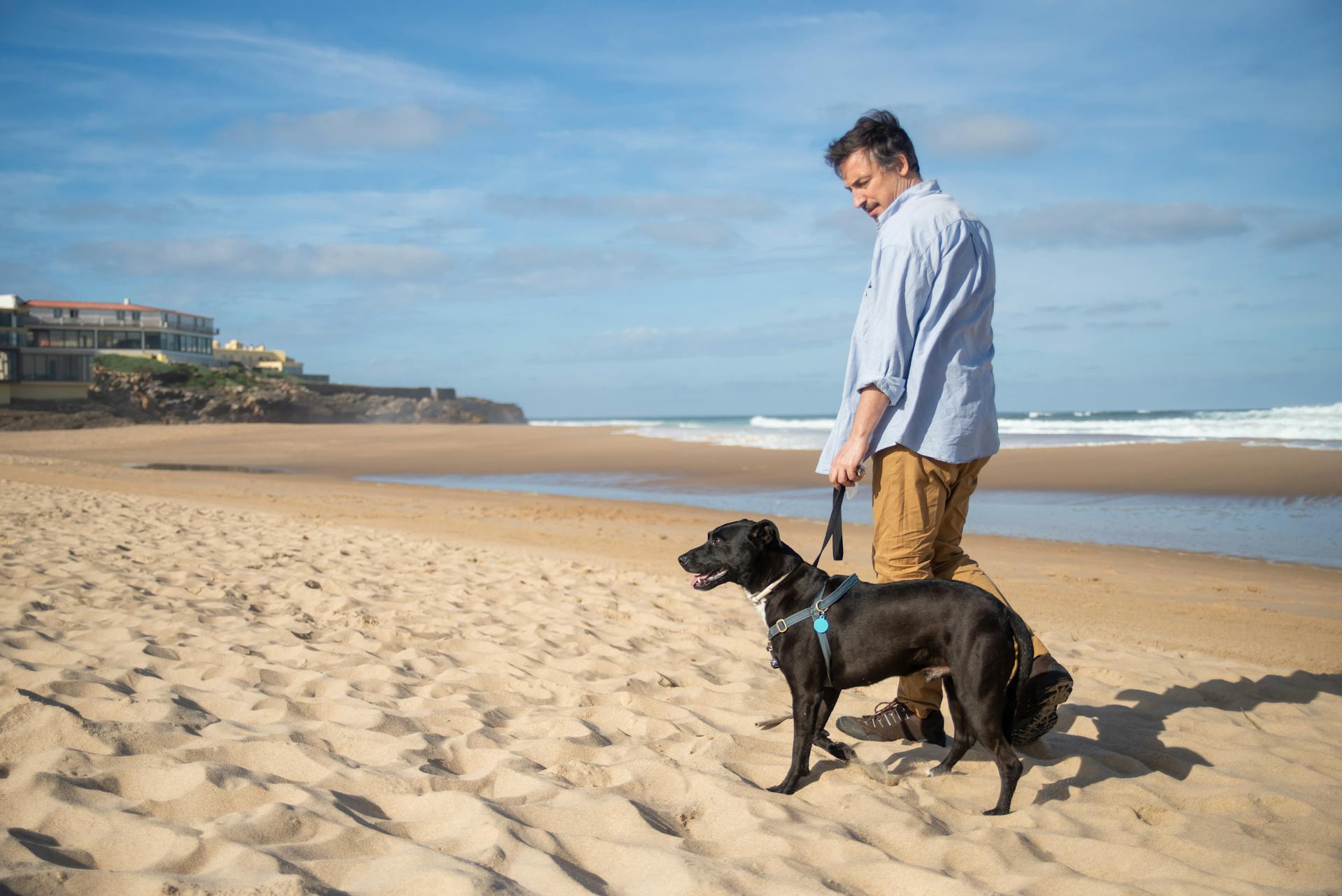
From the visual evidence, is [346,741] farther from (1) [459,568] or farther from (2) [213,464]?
(2) [213,464]

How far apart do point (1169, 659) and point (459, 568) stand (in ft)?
15.7

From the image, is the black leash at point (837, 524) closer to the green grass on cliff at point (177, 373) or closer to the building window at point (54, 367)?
the green grass on cliff at point (177, 373)

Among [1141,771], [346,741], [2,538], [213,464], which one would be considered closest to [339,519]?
[2,538]

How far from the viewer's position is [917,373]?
9.18ft

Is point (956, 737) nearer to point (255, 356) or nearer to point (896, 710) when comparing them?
point (896, 710)

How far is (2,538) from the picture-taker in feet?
20.6

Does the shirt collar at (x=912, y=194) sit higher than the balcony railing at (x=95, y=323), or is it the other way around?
the balcony railing at (x=95, y=323)

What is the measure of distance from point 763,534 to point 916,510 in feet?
1.73

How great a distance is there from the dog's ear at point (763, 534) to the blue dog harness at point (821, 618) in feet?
0.84

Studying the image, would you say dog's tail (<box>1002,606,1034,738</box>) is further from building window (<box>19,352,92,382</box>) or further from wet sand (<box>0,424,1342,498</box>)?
building window (<box>19,352,92,382</box>)

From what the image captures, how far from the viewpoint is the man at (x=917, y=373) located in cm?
279

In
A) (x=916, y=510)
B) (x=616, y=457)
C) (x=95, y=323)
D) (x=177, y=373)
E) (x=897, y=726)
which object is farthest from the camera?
(x=95, y=323)

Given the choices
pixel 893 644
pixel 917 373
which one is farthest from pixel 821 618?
pixel 917 373

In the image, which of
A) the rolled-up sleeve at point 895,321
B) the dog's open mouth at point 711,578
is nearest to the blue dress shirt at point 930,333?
the rolled-up sleeve at point 895,321
